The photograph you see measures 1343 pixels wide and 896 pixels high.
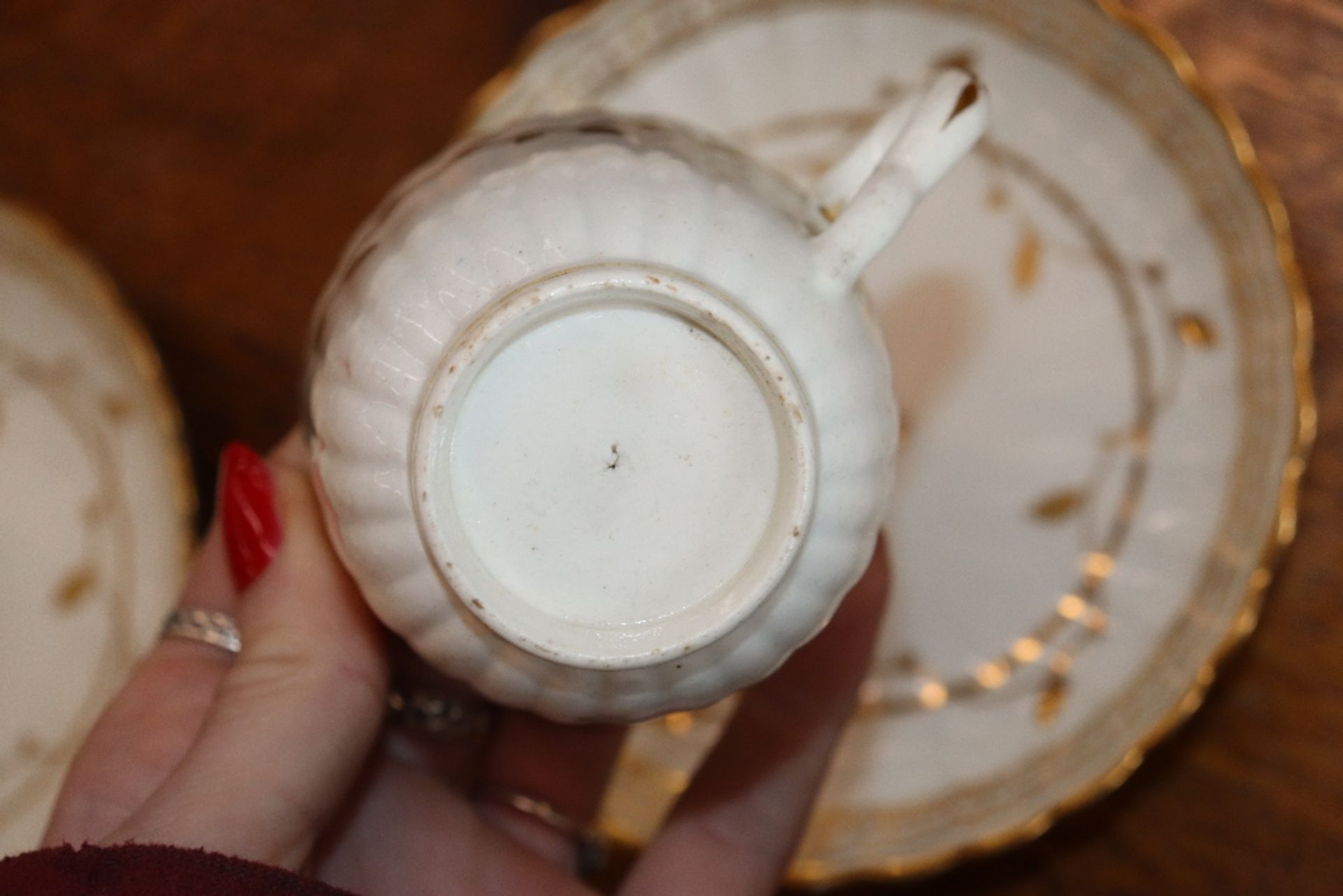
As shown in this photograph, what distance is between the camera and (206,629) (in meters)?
0.59

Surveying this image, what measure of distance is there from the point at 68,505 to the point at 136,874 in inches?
19.7

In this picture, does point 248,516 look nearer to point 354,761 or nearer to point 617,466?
point 354,761

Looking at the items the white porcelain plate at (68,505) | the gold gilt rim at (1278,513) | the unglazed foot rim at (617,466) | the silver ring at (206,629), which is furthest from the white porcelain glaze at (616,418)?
the white porcelain plate at (68,505)

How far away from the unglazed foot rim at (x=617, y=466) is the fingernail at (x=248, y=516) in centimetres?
21

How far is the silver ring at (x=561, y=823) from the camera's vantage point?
699 millimetres

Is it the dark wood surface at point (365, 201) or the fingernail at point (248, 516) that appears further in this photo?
the dark wood surface at point (365, 201)

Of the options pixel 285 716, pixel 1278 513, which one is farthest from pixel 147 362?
pixel 1278 513

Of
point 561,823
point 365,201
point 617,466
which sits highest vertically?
point 617,466

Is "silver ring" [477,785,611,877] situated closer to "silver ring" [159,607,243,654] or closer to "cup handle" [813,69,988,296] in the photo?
"silver ring" [159,607,243,654]

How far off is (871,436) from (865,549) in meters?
0.05

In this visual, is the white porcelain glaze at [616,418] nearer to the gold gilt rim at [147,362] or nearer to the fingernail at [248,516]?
the fingernail at [248,516]

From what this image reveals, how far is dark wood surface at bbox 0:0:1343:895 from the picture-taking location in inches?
28.1

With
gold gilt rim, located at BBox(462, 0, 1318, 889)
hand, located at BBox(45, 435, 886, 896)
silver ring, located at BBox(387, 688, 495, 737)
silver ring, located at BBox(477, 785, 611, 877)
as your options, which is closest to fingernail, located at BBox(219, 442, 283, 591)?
hand, located at BBox(45, 435, 886, 896)

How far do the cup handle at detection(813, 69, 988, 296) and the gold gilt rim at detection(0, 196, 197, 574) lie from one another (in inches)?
21.4
